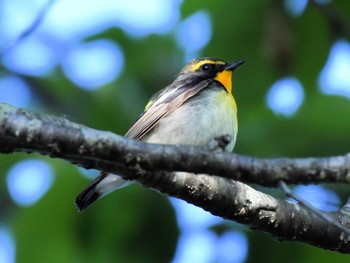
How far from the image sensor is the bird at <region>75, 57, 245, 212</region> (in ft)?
18.5

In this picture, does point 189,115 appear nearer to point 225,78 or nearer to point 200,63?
point 225,78

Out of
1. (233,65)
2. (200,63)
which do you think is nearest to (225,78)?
(200,63)

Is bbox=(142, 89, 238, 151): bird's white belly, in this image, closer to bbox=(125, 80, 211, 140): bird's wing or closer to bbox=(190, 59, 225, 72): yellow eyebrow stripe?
bbox=(125, 80, 211, 140): bird's wing

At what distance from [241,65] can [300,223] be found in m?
1.70

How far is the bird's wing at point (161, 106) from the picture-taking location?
5.56 m

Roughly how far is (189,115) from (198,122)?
141 millimetres

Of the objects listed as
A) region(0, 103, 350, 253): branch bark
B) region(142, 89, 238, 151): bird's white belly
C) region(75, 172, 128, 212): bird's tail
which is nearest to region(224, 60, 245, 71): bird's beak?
region(142, 89, 238, 151): bird's white belly

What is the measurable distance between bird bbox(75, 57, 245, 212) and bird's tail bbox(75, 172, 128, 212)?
10 millimetres

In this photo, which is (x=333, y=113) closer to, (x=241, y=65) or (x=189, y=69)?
(x=241, y=65)

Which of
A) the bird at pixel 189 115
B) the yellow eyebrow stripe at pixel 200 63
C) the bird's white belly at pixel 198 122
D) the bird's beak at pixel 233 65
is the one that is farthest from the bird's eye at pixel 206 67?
the bird's white belly at pixel 198 122

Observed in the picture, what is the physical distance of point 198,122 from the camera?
5711 millimetres

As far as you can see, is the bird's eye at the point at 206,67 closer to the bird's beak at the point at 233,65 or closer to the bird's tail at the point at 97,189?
the bird's beak at the point at 233,65

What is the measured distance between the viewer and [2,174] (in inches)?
243

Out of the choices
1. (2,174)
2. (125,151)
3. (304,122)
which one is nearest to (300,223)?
(304,122)
